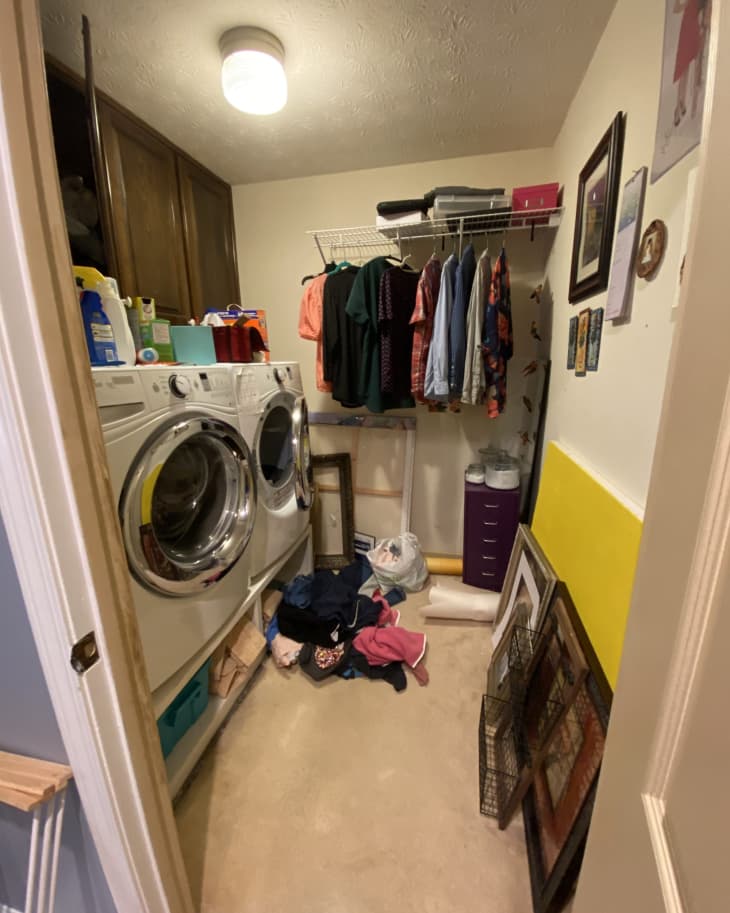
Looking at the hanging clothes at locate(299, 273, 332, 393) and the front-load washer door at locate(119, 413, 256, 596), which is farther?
the hanging clothes at locate(299, 273, 332, 393)

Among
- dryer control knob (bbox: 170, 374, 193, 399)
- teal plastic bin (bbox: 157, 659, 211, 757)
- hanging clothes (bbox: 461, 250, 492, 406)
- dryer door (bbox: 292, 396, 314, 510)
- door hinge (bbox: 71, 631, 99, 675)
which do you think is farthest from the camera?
dryer door (bbox: 292, 396, 314, 510)

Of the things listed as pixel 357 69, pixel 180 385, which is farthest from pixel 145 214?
pixel 180 385

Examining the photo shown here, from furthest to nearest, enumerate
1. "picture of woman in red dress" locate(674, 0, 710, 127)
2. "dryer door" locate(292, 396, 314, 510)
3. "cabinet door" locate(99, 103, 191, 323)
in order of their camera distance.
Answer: "dryer door" locate(292, 396, 314, 510), "cabinet door" locate(99, 103, 191, 323), "picture of woman in red dress" locate(674, 0, 710, 127)

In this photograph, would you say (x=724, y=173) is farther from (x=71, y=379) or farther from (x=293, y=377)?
(x=293, y=377)

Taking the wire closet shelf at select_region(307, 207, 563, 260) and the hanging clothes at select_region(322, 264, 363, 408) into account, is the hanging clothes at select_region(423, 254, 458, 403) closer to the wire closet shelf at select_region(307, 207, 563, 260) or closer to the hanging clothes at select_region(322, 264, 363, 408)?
the wire closet shelf at select_region(307, 207, 563, 260)

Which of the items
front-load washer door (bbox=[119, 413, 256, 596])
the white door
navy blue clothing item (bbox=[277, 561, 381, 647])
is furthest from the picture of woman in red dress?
navy blue clothing item (bbox=[277, 561, 381, 647])

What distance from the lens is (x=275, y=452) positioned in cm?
196

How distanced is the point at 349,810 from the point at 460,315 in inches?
75.4

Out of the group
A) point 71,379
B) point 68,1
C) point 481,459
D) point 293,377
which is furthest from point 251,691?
Result: point 68,1

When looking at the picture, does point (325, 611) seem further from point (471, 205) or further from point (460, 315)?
point (471, 205)

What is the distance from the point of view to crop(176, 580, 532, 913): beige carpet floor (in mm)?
1047

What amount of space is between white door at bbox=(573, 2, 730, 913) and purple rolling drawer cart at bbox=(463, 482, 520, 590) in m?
1.66

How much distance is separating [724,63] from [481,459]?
214cm

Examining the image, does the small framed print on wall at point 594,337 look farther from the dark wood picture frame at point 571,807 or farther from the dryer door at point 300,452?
the dryer door at point 300,452
